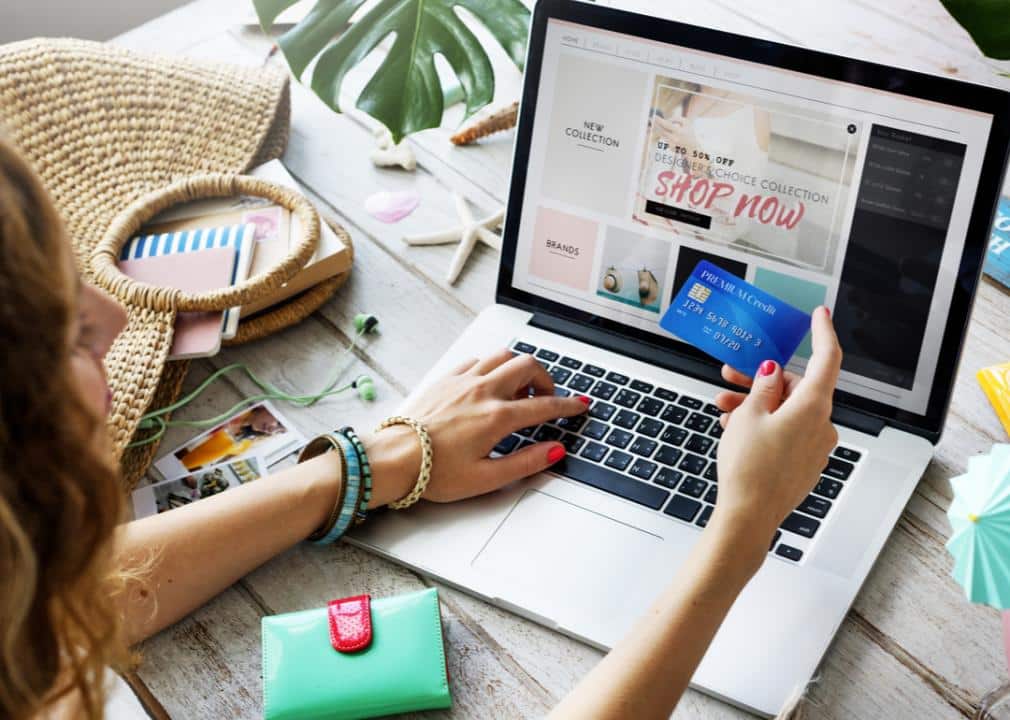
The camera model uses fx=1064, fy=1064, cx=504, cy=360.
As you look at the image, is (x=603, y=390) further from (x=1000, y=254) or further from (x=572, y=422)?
(x=1000, y=254)

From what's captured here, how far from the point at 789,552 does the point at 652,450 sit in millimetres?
166

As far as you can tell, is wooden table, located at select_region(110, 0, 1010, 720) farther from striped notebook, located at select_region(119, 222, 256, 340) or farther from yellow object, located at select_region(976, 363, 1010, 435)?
striped notebook, located at select_region(119, 222, 256, 340)

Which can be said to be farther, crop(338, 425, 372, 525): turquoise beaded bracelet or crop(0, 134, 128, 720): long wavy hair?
crop(338, 425, 372, 525): turquoise beaded bracelet

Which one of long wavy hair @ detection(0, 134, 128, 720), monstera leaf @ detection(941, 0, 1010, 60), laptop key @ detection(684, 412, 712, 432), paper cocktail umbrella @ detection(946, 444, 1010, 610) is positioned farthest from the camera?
laptop key @ detection(684, 412, 712, 432)

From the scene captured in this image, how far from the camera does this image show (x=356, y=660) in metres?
0.86

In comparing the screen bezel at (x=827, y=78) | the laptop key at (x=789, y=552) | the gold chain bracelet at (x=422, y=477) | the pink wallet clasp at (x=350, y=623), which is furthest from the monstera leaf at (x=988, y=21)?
the pink wallet clasp at (x=350, y=623)

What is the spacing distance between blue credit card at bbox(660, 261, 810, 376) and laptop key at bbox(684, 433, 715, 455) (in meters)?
0.07

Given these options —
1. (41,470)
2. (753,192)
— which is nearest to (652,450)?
(753,192)

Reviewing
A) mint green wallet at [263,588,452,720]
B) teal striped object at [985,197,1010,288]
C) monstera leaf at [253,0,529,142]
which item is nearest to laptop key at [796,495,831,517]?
mint green wallet at [263,588,452,720]

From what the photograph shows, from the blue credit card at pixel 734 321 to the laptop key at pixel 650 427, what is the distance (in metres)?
0.09

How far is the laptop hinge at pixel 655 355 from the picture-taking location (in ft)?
3.39

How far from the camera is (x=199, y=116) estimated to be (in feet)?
4.61

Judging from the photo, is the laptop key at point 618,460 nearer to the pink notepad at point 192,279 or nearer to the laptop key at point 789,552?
the laptop key at point 789,552

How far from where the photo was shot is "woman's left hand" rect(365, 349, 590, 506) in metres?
1.00
